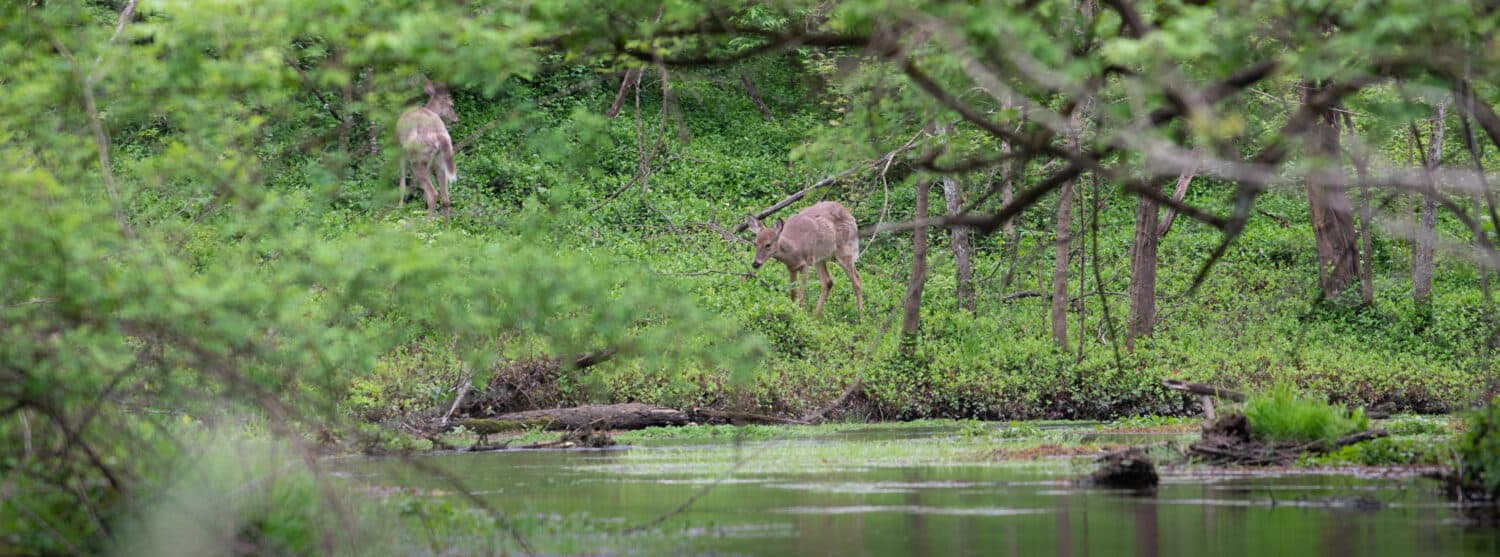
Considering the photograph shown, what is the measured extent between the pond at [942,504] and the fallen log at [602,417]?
3391 millimetres

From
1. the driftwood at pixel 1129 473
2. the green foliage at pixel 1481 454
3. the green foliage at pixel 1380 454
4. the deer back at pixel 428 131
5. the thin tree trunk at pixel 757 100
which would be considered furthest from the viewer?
the thin tree trunk at pixel 757 100

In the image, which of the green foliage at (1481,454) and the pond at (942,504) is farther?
the green foliage at (1481,454)

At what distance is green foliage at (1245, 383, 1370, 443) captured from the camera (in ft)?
48.7

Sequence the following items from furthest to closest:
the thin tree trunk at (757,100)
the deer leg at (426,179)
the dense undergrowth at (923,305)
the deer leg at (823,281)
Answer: the thin tree trunk at (757,100) < the deer leg at (823,281) < the deer leg at (426,179) < the dense undergrowth at (923,305)

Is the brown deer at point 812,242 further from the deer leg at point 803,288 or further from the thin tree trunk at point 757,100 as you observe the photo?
the thin tree trunk at point 757,100

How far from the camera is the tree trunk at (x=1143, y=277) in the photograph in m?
25.8

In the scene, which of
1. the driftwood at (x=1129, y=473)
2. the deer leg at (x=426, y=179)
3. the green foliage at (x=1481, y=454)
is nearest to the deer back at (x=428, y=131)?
the deer leg at (x=426, y=179)

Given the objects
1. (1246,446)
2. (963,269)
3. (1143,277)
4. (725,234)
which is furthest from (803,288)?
(1246,446)

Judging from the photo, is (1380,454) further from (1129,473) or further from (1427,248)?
(1427,248)

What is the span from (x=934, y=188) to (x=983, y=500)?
22.1 m

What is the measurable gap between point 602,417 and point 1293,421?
9606 mm

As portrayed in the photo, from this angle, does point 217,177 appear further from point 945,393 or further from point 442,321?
point 945,393

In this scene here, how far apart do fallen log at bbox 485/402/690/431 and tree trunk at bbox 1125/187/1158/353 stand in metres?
7.98

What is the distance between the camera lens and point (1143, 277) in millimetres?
26531
